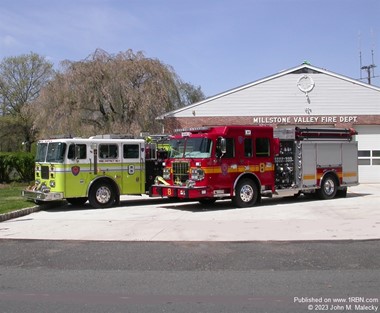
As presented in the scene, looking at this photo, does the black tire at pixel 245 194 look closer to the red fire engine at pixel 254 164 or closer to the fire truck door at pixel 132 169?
the red fire engine at pixel 254 164

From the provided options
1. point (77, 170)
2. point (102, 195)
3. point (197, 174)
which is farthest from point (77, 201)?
point (197, 174)

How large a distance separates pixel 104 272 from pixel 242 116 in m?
20.2

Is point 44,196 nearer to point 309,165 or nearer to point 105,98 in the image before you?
point 309,165

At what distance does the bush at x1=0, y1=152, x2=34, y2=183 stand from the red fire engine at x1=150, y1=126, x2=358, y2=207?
993cm

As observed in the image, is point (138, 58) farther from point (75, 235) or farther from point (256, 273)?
point (256, 273)

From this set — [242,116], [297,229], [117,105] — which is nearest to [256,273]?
[297,229]

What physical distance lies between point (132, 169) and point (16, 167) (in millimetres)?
9573

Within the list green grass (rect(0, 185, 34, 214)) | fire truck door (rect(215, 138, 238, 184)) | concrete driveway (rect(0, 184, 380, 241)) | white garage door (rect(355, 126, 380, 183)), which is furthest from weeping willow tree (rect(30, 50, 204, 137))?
fire truck door (rect(215, 138, 238, 184))

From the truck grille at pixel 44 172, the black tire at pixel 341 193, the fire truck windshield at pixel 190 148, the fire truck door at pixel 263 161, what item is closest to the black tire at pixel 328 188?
the black tire at pixel 341 193

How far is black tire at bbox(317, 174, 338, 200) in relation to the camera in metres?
17.8

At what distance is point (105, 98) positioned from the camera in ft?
93.4

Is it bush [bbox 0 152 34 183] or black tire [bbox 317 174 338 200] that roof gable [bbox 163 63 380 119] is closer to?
bush [bbox 0 152 34 183]

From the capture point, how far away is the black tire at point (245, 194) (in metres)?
15.4

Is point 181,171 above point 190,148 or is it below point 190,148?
below
